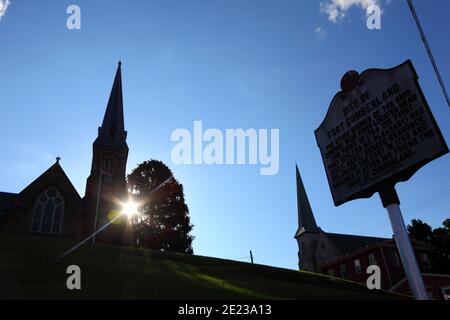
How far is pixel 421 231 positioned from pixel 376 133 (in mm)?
69475

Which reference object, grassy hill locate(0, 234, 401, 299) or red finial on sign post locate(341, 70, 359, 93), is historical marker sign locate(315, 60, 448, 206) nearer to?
red finial on sign post locate(341, 70, 359, 93)

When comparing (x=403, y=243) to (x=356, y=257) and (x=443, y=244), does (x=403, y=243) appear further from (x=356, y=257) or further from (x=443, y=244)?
(x=443, y=244)

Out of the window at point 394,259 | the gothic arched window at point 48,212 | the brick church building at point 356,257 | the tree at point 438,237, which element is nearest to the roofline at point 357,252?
the brick church building at point 356,257

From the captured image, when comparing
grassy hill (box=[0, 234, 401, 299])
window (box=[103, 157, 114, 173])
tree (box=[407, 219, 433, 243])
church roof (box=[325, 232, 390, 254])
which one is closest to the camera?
grassy hill (box=[0, 234, 401, 299])

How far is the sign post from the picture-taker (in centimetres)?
712

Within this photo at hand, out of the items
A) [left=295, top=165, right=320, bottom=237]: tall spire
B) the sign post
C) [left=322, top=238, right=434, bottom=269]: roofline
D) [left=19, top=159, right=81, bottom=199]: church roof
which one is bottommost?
the sign post

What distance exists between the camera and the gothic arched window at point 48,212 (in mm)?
32344

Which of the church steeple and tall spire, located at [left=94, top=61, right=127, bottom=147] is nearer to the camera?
the church steeple

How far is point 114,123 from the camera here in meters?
45.6

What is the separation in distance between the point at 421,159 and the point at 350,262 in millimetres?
42452

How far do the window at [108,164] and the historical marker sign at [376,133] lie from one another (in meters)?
36.2

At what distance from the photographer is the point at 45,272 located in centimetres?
1231

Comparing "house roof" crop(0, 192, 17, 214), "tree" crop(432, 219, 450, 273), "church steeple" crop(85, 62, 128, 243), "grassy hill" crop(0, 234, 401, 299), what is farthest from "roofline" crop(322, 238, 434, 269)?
"house roof" crop(0, 192, 17, 214)

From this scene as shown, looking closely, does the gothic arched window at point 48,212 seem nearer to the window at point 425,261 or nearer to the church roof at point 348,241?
the church roof at point 348,241
